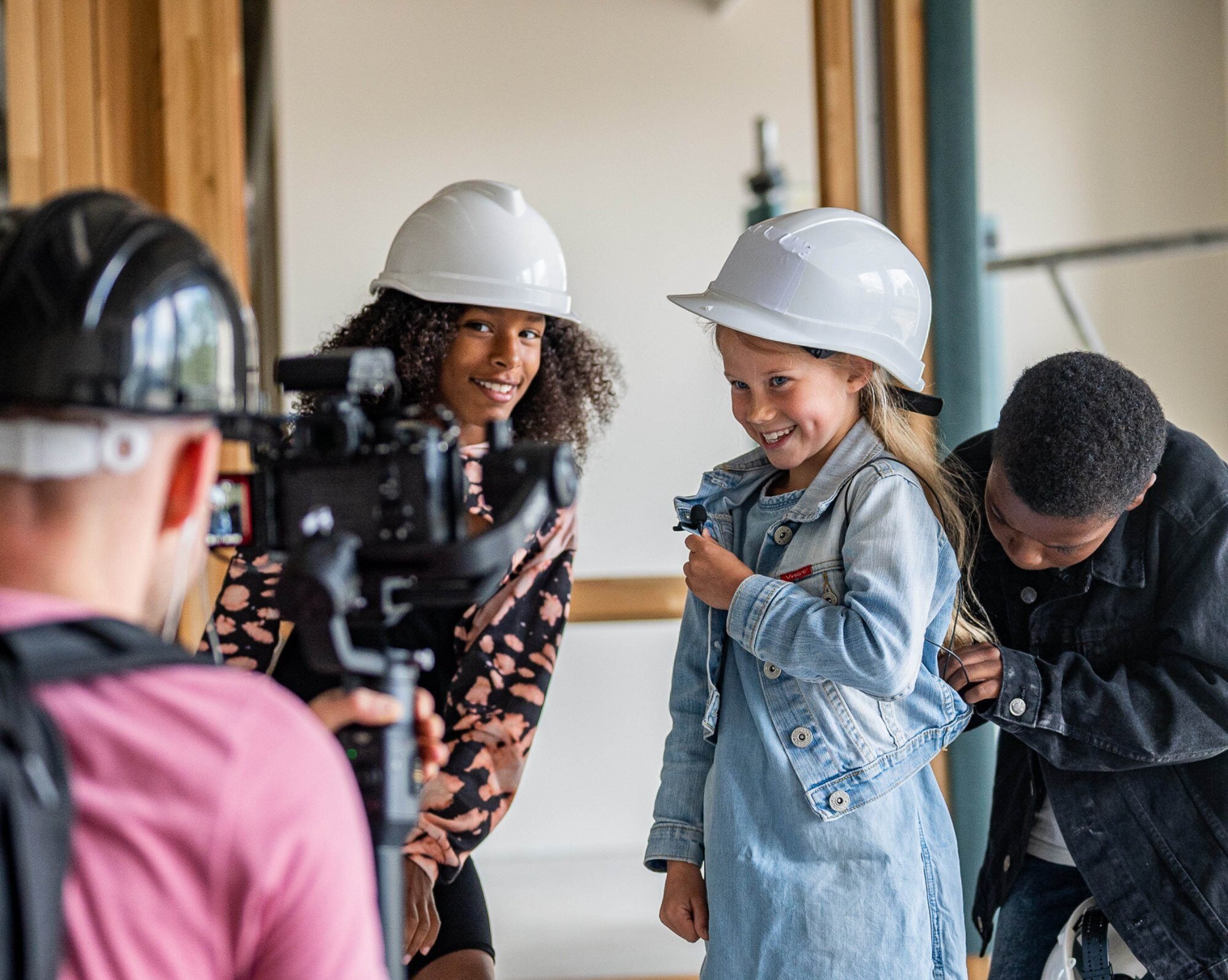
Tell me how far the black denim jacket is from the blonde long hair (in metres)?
0.07

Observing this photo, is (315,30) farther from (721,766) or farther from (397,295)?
(721,766)

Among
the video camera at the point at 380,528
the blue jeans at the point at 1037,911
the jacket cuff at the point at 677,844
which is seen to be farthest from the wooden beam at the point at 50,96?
the blue jeans at the point at 1037,911

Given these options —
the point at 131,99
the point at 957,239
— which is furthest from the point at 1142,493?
the point at 131,99

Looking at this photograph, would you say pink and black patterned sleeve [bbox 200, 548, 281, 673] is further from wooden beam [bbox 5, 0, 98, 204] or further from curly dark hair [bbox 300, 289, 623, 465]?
wooden beam [bbox 5, 0, 98, 204]

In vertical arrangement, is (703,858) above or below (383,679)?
below

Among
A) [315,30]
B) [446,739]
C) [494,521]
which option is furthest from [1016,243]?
[494,521]

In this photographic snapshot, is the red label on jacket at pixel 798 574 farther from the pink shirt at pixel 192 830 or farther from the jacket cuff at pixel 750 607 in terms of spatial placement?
the pink shirt at pixel 192 830

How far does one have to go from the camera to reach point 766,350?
4.56 ft

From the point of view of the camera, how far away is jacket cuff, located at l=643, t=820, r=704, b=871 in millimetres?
1401

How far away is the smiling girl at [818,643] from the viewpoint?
1.27 m

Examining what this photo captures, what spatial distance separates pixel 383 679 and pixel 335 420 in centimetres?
20

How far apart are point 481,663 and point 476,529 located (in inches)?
7.2

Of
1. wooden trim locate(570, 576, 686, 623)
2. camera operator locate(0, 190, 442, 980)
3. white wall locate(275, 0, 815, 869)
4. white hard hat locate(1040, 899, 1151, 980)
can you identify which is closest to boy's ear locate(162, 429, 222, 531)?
camera operator locate(0, 190, 442, 980)

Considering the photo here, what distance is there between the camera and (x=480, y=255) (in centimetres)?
167
